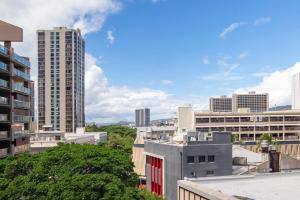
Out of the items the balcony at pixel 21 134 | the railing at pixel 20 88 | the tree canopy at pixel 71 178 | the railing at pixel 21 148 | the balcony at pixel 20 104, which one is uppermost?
the railing at pixel 20 88

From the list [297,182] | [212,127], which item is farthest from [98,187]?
[212,127]

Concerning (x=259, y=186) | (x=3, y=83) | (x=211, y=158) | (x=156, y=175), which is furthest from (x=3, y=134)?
(x=259, y=186)

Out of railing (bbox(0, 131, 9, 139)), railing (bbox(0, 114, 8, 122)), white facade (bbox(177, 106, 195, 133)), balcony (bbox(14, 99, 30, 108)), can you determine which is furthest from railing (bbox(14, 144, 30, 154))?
white facade (bbox(177, 106, 195, 133))

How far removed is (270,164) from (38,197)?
27012 mm

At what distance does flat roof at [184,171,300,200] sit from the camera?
25.8m

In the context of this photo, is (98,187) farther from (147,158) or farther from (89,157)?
(147,158)

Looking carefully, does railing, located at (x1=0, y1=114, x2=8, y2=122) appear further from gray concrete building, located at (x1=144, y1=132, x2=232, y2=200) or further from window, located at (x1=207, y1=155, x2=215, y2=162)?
window, located at (x1=207, y1=155, x2=215, y2=162)

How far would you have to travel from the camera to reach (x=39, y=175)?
3591 centimetres

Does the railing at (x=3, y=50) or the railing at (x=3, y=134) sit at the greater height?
the railing at (x=3, y=50)

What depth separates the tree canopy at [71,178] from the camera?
3059cm

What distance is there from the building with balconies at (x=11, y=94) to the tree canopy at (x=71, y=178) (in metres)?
19.9

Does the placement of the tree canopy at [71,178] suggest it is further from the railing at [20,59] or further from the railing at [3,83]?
the railing at [20,59]

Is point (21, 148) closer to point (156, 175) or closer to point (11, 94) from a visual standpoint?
point (11, 94)

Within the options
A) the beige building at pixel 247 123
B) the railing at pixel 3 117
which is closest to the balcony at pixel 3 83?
the railing at pixel 3 117
